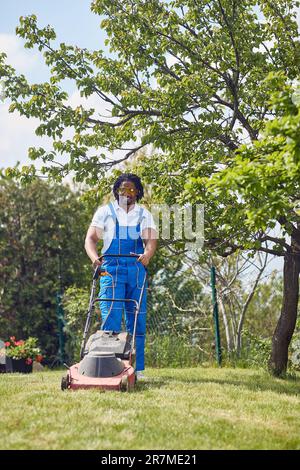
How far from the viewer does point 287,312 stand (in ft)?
28.4

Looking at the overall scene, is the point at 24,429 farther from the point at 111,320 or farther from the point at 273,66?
the point at 273,66

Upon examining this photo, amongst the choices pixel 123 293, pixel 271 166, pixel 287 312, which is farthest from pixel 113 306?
pixel 287 312

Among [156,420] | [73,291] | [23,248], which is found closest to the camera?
[156,420]

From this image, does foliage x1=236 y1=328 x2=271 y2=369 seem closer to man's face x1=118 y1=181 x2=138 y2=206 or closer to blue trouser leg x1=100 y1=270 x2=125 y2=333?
blue trouser leg x1=100 y1=270 x2=125 y2=333

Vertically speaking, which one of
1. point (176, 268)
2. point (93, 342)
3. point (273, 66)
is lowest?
point (93, 342)

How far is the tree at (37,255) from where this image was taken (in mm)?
13047

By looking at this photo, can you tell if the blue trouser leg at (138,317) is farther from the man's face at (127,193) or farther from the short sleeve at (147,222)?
the man's face at (127,193)

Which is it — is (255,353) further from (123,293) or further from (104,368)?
(104,368)

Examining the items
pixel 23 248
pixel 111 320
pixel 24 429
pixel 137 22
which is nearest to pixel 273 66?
pixel 137 22

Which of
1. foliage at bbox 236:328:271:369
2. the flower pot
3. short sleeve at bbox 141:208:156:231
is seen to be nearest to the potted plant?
the flower pot

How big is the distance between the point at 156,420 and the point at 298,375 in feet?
14.9

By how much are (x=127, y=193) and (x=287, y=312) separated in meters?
3.27

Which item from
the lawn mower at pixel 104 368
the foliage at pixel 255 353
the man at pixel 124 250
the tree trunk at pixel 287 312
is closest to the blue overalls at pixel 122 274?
the man at pixel 124 250
